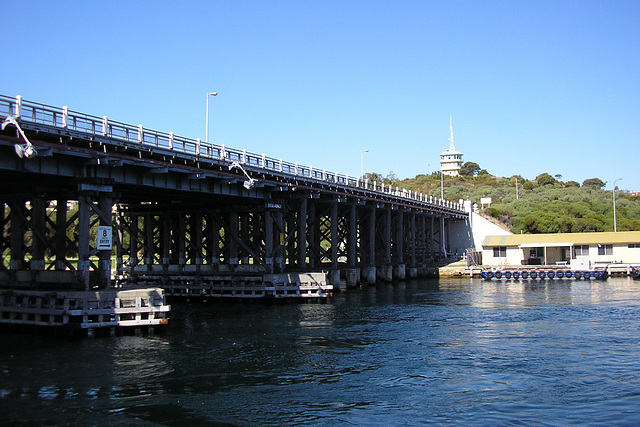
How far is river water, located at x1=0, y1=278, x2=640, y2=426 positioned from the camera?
18234mm

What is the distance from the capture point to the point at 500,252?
90.8 metres

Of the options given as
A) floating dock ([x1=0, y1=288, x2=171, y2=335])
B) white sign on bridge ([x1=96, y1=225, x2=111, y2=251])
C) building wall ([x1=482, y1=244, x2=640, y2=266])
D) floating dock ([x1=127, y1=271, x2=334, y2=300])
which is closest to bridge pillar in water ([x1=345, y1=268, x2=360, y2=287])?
floating dock ([x1=127, y1=271, x2=334, y2=300])

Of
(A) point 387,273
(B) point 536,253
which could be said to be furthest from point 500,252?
(A) point 387,273

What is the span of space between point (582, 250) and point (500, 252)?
1110 centimetres

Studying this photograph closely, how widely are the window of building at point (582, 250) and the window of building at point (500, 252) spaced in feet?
31.7

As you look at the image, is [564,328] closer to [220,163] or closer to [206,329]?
[206,329]

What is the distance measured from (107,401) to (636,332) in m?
25.5

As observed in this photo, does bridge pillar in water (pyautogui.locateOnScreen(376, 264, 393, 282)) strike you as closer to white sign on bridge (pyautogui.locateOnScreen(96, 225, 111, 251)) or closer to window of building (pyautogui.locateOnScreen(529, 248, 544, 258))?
window of building (pyautogui.locateOnScreen(529, 248, 544, 258))

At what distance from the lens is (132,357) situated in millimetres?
26094

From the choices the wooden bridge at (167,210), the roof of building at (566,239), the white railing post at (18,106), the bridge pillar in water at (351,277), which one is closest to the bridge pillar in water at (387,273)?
the wooden bridge at (167,210)

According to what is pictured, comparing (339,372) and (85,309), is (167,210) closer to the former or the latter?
(85,309)

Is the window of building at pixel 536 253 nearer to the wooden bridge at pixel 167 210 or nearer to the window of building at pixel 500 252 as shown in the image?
the window of building at pixel 500 252

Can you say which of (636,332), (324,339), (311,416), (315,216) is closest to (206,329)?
(324,339)

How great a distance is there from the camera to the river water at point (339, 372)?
1823 cm
